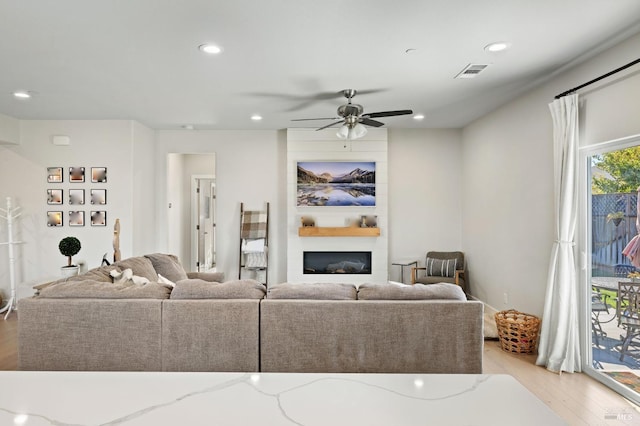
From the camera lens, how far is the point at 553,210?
364 centimetres

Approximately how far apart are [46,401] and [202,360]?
1448 millimetres

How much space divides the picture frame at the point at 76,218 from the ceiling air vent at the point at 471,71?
519cm

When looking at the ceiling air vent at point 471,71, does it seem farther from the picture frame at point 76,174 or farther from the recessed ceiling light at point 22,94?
the picture frame at point 76,174

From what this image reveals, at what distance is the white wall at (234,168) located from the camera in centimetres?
603

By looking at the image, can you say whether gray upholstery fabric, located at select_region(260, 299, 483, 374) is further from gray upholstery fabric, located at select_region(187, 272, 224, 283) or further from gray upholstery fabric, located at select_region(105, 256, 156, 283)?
gray upholstery fabric, located at select_region(187, 272, 224, 283)

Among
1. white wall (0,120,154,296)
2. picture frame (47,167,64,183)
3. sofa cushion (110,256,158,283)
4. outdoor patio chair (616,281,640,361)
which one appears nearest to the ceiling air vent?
outdoor patio chair (616,281,640,361)

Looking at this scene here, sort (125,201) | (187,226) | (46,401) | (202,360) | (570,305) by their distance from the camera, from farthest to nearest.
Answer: (187,226) < (125,201) < (570,305) < (202,360) < (46,401)

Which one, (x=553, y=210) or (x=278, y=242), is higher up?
(x=553, y=210)

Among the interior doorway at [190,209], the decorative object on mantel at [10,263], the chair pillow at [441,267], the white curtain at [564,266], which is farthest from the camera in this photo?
the interior doorway at [190,209]

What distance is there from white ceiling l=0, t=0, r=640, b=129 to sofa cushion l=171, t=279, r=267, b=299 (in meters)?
1.73

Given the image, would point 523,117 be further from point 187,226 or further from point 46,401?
point 187,226

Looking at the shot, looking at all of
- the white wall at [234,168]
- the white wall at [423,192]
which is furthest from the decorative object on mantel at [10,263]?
the white wall at [423,192]

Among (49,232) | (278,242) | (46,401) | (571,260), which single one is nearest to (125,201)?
(49,232)

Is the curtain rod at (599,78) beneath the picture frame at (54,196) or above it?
above
